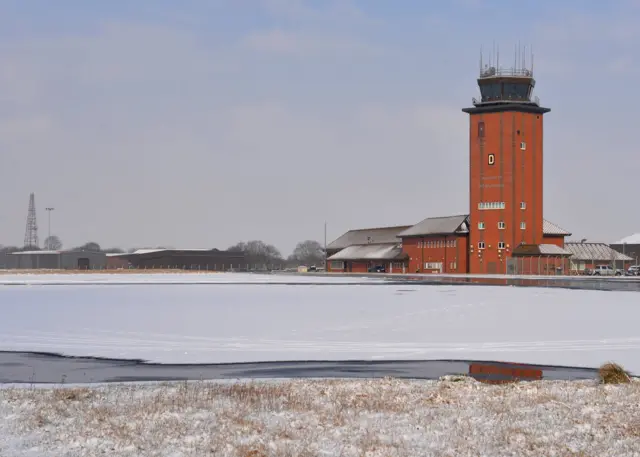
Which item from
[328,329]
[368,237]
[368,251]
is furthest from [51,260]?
Result: [328,329]

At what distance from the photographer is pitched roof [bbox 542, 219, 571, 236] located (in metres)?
113

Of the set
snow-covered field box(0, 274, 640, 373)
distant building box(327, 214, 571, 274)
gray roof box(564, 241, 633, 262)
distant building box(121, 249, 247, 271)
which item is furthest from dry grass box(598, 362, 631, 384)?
distant building box(121, 249, 247, 271)

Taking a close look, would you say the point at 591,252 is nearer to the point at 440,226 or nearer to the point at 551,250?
the point at 551,250

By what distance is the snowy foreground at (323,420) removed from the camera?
10.4 metres

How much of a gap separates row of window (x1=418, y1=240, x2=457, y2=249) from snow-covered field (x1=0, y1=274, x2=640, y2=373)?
70290 millimetres

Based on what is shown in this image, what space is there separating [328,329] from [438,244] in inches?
3571

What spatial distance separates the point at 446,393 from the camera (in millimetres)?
13977

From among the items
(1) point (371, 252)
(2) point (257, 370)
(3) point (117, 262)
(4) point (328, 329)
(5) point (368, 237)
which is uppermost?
(5) point (368, 237)

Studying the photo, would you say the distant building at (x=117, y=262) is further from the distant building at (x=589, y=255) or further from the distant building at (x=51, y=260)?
the distant building at (x=589, y=255)

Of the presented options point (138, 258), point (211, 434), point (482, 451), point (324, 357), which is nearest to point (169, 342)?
point (324, 357)

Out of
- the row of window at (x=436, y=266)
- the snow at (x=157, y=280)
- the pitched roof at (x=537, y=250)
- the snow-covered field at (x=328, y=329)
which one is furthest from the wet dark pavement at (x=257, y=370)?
the row of window at (x=436, y=266)

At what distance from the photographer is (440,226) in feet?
386

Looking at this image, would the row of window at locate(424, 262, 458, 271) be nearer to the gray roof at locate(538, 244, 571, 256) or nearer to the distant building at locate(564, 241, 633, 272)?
the gray roof at locate(538, 244, 571, 256)

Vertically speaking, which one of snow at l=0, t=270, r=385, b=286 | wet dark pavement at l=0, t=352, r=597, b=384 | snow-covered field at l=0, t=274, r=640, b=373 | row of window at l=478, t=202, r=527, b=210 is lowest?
wet dark pavement at l=0, t=352, r=597, b=384
